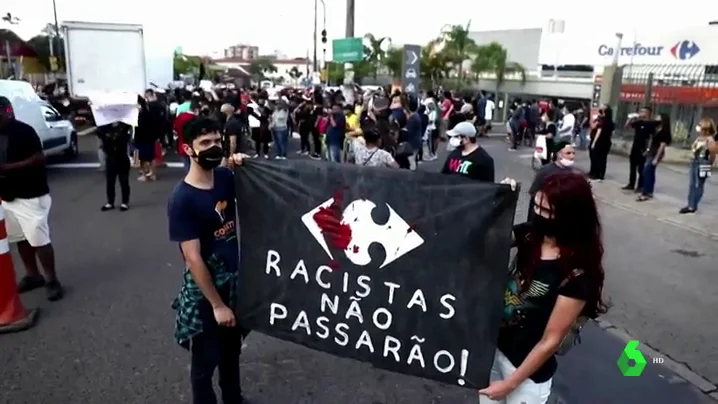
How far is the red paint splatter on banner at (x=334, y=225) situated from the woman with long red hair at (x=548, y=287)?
31.7 inches

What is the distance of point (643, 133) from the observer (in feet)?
35.6

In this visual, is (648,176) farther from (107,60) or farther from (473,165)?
(107,60)

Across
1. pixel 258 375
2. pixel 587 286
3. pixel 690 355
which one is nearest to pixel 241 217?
pixel 258 375

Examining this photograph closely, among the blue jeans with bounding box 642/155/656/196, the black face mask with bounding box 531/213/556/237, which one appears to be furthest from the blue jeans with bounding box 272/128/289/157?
the black face mask with bounding box 531/213/556/237

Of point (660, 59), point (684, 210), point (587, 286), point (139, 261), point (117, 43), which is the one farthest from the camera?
point (660, 59)

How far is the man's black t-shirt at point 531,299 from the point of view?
223 centimetres

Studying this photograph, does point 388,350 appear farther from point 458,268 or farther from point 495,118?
point 495,118

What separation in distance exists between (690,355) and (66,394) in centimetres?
451

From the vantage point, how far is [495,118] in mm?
32812

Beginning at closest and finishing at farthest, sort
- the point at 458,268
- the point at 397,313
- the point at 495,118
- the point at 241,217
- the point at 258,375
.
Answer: the point at 458,268 < the point at 397,313 < the point at 241,217 < the point at 258,375 < the point at 495,118

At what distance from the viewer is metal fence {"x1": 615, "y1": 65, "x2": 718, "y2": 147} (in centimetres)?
1476

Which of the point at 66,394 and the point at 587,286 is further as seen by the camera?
the point at 66,394

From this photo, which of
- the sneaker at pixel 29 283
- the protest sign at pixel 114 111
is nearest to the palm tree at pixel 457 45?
the protest sign at pixel 114 111

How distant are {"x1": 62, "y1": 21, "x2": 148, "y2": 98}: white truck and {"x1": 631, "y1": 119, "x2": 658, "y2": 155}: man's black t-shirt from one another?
12858 millimetres
